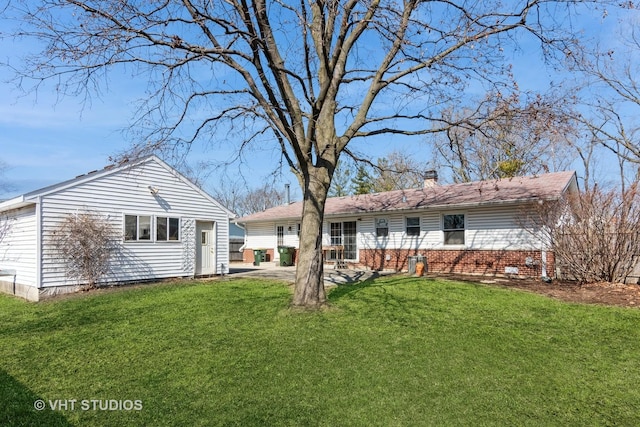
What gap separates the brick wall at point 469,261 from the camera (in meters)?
14.0

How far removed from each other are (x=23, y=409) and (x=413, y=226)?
15158 mm

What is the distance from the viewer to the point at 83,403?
4.26 meters

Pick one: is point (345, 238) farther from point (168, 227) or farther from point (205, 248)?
point (168, 227)

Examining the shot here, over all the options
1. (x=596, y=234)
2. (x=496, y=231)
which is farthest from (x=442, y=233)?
(x=596, y=234)

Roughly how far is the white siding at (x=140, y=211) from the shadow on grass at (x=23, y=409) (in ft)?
26.5

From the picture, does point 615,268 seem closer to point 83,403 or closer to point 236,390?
point 236,390

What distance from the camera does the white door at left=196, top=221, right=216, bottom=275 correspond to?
1581cm

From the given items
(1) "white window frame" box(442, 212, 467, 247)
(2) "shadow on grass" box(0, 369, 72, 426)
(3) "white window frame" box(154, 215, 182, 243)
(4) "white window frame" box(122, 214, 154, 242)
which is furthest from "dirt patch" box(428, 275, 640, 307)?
(4) "white window frame" box(122, 214, 154, 242)

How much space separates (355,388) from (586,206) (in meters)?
9.77

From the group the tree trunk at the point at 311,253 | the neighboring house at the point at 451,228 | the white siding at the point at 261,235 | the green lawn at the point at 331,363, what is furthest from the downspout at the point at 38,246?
the white siding at the point at 261,235

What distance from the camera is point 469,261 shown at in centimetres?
1557

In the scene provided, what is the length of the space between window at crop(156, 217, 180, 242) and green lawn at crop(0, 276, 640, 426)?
17.4 feet

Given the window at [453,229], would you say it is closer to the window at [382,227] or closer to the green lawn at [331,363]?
the window at [382,227]

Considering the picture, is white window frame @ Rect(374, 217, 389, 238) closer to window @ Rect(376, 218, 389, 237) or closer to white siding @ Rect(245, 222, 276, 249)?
window @ Rect(376, 218, 389, 237)
